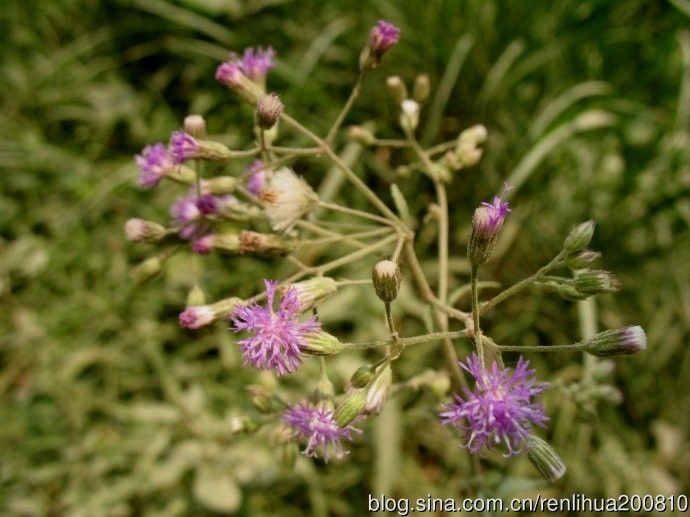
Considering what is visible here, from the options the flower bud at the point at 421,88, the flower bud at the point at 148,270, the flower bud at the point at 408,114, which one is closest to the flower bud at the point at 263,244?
the flower bud at the point at 148,270

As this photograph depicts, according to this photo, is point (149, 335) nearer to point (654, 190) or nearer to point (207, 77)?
point (207, 77)

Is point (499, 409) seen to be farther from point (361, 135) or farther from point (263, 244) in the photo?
point (361, 135)

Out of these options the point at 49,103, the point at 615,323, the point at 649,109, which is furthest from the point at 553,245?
the point at 49,103

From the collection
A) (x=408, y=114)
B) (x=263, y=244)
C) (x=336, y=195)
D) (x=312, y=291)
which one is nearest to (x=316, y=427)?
(x=312, y=291)

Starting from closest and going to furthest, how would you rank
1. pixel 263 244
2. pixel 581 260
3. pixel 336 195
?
pixel 581 260, pixel 263 244, pixel 336 195

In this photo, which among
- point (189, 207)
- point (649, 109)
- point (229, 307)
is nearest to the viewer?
point (229, 307)

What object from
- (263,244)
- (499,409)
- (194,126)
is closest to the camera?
(499,409)

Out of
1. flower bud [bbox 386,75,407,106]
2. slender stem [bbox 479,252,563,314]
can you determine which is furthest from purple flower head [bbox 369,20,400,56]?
slender stem [bbox 479,252,563,314]
